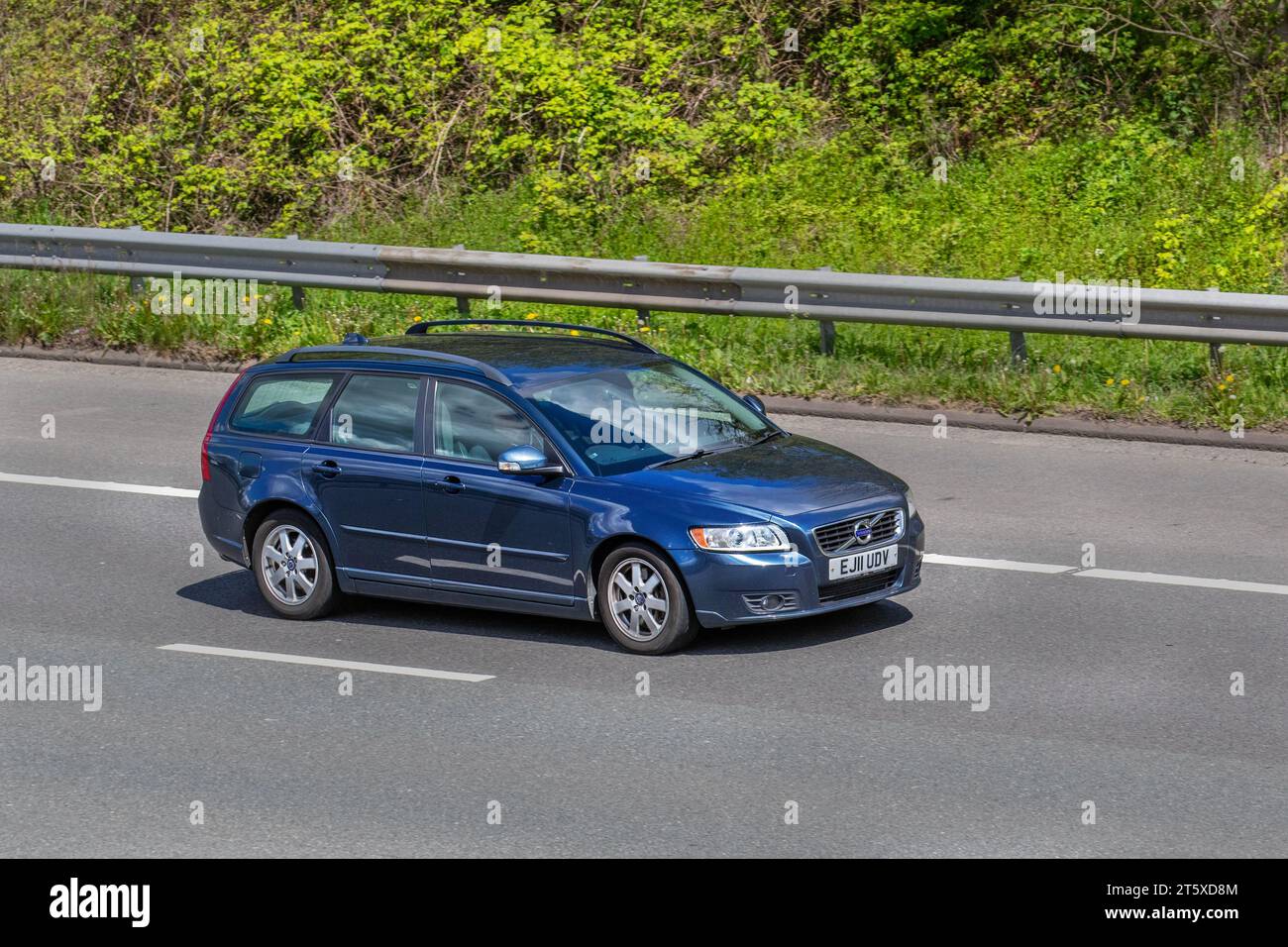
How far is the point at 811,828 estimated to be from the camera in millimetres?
7109

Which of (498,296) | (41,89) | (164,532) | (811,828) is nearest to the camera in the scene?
(811,828)

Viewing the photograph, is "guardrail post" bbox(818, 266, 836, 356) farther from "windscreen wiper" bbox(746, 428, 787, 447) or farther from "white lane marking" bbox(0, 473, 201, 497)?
"white lane marking" bbox(0, 473, 201, 497)

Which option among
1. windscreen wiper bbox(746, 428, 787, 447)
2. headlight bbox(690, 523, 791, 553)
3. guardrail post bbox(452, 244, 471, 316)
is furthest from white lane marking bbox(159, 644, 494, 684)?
guardrail post bbox(452, 244, 471, 316)

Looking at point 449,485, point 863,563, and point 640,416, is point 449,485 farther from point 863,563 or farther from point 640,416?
point 863,563

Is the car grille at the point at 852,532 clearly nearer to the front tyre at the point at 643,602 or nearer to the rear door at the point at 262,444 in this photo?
the front tyre at the point at 643,602

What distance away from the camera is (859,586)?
31.5 ft

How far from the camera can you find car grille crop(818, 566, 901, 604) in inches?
372

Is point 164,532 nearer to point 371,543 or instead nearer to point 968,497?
point 371,543

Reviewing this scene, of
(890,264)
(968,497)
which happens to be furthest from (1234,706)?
(890,264)

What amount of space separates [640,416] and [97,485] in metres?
5.20

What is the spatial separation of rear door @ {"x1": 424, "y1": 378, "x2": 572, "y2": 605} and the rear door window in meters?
0.15

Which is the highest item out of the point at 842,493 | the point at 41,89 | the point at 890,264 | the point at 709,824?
the point at 41,89

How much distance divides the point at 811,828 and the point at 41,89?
19.8 m

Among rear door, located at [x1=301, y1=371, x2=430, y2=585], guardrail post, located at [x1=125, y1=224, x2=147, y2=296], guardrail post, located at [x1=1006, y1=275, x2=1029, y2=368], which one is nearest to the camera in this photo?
rear door, located at [x1=301, y1=371, x2=430, y2=585]
